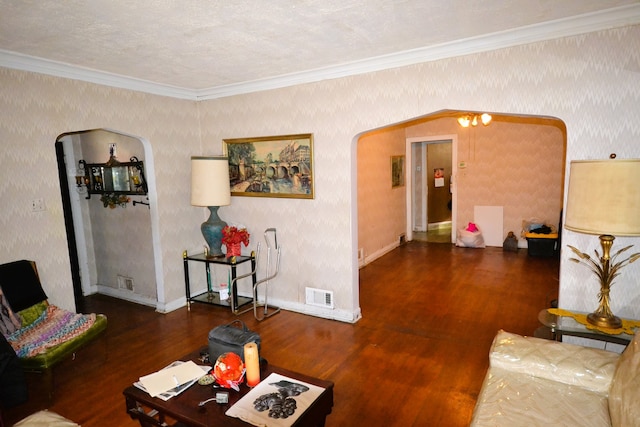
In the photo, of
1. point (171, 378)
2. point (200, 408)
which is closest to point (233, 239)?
point (171, 378)

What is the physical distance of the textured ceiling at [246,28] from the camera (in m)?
2.28

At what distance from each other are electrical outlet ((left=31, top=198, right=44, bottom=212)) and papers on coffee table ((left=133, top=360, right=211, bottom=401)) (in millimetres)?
2116

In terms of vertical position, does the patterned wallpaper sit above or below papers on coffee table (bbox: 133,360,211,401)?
above

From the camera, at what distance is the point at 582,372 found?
1999 mm

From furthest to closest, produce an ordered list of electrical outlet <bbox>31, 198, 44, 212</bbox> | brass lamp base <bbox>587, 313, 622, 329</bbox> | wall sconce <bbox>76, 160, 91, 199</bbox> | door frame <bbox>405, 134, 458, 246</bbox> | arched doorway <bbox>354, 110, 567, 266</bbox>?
door frame <bbox>405, 134, 458, 246</bbox>
arched doorway <bbox>354, 110, 567, 266</bbox>
wall sconce <bbox>76, 160, 91, 199</bbox>
electrical outlet <bbox>31, 198, 44, 212</bbox>
brass lamp base <bbox>587, 313, 622, 329</bbox>

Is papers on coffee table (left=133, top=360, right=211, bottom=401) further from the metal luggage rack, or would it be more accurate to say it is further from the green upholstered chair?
the metal luggage rack

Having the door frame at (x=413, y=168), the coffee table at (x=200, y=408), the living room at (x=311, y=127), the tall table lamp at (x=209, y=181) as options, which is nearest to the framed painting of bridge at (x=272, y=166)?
the living room at (x=311, y=127)

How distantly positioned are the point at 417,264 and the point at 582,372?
13.2 feet

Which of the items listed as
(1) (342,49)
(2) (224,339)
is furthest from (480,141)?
(2) (224,339)

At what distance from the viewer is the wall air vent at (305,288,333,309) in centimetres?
407

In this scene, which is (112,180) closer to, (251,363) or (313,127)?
(313,127)

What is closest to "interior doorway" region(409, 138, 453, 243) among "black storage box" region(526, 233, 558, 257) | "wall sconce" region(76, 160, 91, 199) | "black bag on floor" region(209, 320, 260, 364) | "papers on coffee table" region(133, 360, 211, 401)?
"black storage box" region(526, 233, 558, 257)

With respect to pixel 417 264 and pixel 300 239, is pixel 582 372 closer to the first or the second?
pixel 300 239

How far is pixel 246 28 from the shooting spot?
261cm
